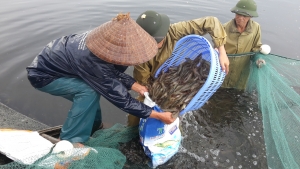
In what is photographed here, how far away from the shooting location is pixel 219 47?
3.61 m

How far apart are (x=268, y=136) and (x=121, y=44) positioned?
2544 mm

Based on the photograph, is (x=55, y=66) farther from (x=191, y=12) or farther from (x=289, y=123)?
(x=191, y=12)

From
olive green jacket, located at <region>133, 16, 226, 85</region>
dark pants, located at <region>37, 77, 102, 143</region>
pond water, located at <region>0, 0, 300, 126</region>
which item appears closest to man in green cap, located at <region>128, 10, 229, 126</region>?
olive green jacket, located at <region>133, 16, 226, 85</region>

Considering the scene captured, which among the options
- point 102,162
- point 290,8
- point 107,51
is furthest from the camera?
point 290,8

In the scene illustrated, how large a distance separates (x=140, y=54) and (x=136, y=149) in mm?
1723

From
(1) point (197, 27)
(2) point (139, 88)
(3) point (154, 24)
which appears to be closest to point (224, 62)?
(1) point (197, 27)

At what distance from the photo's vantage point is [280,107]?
11.6 ft

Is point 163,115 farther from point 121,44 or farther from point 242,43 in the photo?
point 242,43

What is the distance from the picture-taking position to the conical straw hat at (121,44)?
2577 millimetres

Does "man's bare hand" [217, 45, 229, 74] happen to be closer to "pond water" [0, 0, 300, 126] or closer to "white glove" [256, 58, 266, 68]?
"white glove" [256, 58, 266, 68]

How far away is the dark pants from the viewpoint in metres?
3.12

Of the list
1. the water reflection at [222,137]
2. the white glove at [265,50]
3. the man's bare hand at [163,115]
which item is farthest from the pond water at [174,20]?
the white glove at [265,50]

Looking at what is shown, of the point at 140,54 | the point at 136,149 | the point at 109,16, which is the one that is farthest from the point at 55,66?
the point at 109,16

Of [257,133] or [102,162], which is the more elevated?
[102,162]
